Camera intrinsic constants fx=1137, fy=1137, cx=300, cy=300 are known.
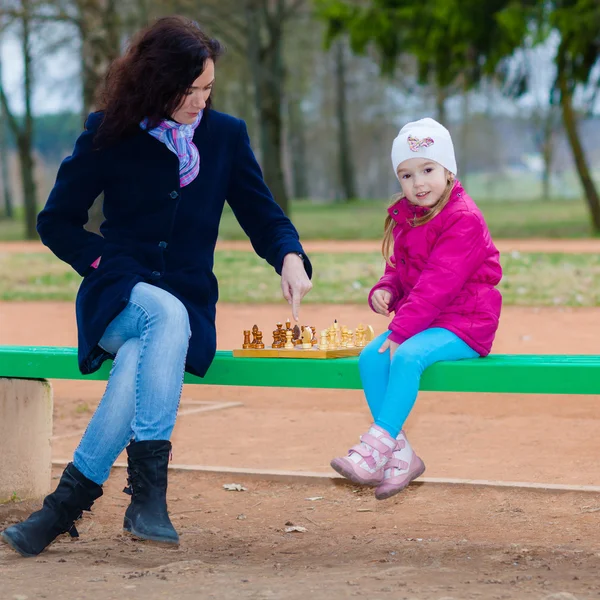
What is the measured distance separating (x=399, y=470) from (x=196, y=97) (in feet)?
4.74

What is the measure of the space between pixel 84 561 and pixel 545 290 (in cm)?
940

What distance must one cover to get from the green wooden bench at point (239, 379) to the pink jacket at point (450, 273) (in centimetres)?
15

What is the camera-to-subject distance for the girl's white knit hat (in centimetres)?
392

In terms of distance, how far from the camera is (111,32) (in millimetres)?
20375

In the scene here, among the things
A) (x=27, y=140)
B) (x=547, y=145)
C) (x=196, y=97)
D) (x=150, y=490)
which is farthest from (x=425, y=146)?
(x=547, y=145)

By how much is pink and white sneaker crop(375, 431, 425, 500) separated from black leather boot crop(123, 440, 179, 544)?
0.70 meters

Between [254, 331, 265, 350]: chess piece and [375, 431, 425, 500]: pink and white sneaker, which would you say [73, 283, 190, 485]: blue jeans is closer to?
[254, 331, 265, 350]: chess piece

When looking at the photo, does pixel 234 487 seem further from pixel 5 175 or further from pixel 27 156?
pixel 5 175

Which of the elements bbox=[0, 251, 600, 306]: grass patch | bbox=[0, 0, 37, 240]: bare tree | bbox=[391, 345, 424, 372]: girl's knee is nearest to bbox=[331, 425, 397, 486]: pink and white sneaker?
bbox=[391, 345, 424, 372]: girl's knee

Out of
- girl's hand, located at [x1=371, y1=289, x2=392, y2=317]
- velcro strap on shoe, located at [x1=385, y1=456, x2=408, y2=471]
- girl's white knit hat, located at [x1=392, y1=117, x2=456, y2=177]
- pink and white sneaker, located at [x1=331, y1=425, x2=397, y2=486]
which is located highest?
girl's white knit hat, located at [x1=392, y1=117, x2=456, y2=177]

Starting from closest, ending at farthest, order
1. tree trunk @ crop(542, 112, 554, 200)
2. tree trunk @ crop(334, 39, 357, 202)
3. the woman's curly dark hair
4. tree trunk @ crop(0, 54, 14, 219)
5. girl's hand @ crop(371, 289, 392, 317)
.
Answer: the woman's curly dark hair < girl's hand @ crop(371, 289, 392, 317) < tree trunk @ crop(334, 39, 357, 202) < tree trunk @ crop(0, 54, 14, 219) < tree trunk @ crop(542, 112, 554, 200)

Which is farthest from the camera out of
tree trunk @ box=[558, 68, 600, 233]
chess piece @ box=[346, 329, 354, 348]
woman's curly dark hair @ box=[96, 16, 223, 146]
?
tree trunk @ box=[558, 68, 600, 233]

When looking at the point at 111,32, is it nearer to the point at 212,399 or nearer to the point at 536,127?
the point at 212,399

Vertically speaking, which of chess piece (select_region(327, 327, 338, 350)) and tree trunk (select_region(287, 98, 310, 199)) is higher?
tree trunk (select_region(287, 98, 310, 199))
